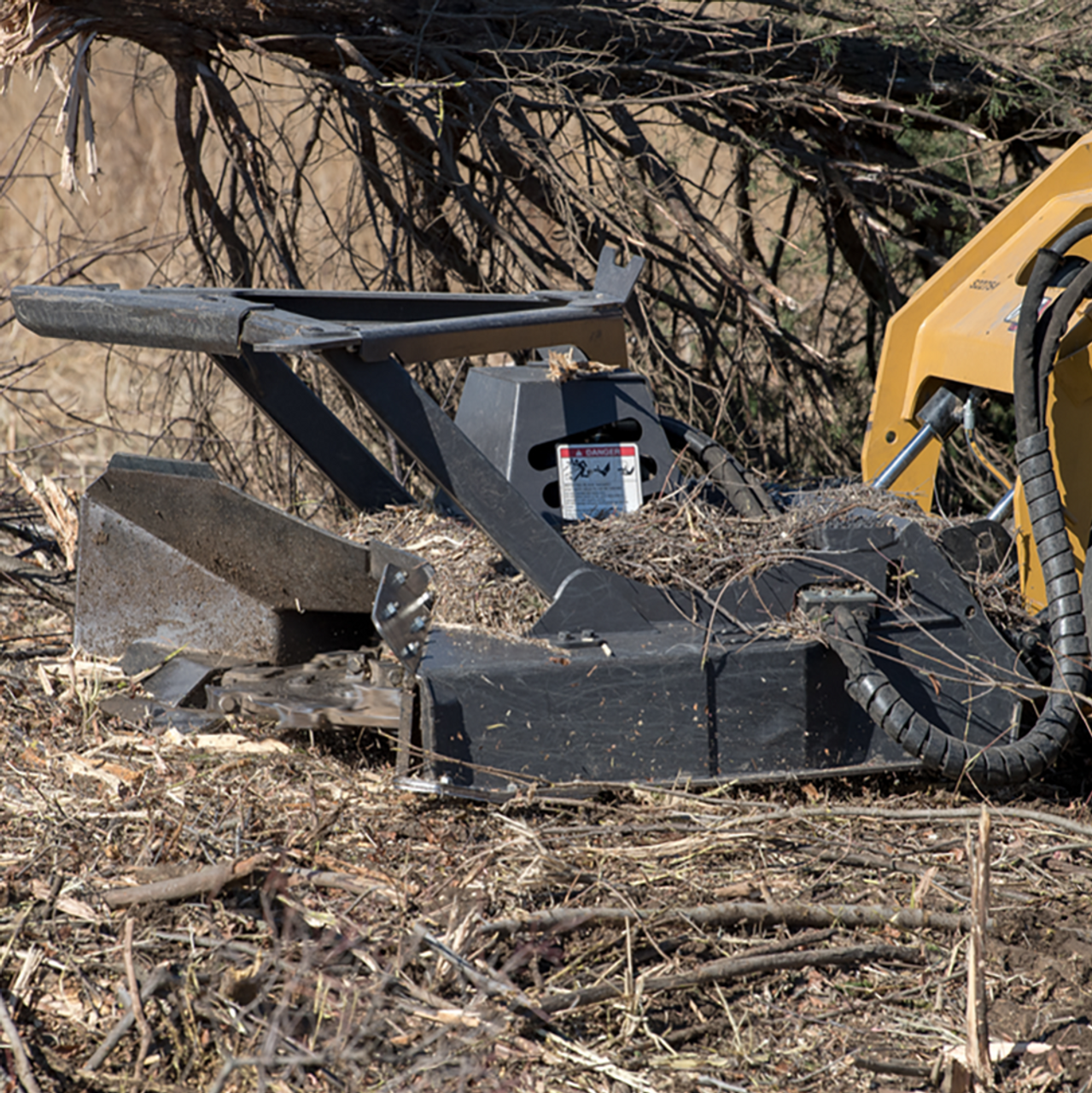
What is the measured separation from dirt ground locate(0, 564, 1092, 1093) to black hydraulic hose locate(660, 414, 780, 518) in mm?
790

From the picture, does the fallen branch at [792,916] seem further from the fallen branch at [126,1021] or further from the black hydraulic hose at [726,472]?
the black hydraulic hose at [726,472]

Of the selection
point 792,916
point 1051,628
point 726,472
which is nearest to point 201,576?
point 726,472

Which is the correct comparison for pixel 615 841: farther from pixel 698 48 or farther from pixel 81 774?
pixel 698 48

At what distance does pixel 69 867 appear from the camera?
265cm

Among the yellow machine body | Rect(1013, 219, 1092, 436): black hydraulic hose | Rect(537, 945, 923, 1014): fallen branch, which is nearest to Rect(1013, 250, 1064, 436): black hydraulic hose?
Rect(1013, 219, 1092, 436): black hydraulic hose

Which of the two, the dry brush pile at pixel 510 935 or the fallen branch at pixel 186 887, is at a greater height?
the fallen branch at pixel 186 887

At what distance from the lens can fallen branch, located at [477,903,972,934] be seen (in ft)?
8.37

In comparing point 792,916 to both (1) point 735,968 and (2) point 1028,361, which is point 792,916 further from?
(2) point 1028,361

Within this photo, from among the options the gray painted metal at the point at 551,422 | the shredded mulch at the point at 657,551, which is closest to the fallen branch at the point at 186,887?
the shredded mulch at the point at 657,551

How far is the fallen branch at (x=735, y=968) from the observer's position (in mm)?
2323

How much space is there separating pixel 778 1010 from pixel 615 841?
1.91 ft

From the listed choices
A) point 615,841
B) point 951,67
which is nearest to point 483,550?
point 615,841

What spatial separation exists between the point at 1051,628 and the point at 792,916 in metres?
1.05

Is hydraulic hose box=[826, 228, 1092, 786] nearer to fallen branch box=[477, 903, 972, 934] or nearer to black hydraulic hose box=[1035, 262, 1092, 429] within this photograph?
black hydraulic hose box=[1035, 262, 1092, 429]
